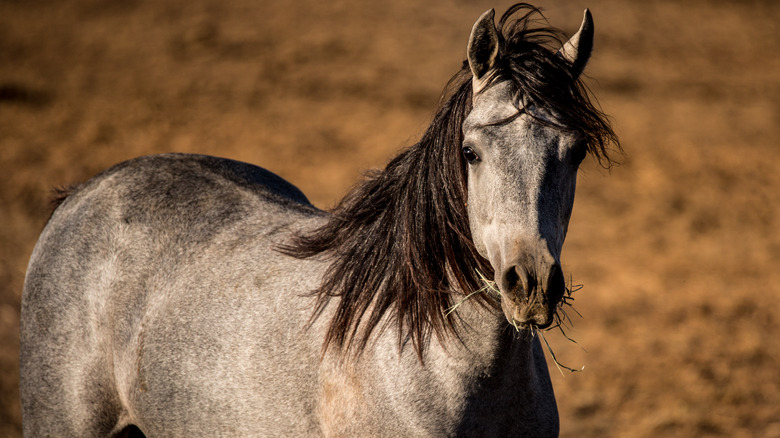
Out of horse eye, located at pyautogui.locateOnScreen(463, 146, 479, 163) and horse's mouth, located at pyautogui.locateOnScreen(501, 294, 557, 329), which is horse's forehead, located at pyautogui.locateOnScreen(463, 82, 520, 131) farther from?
horse's mouth, located at pyautogui.locateOnScreen(501, 294, 557, 329)

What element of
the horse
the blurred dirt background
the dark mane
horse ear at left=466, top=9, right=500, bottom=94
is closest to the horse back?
the horse

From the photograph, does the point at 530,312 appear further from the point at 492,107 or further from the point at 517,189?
the point at 492,107

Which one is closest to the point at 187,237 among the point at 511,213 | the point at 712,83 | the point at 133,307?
the point at 133,307

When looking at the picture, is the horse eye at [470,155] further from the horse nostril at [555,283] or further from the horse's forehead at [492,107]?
the horse nostril at [555,283]

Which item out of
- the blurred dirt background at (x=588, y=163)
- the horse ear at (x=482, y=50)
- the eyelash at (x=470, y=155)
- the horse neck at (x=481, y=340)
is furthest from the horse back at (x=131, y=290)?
the blurred dirt background at (x=588, y=163)

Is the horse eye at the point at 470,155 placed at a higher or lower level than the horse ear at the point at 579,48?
lower

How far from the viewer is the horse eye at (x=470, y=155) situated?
2.29m

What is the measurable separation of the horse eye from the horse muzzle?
0.42 meters

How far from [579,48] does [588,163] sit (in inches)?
342

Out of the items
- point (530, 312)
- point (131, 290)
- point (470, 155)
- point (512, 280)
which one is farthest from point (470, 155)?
point (131, 290)

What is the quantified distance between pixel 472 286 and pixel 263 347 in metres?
0.92

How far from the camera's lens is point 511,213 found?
6.98 ft

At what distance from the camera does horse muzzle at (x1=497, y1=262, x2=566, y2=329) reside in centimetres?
202

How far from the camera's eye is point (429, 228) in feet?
8.11
